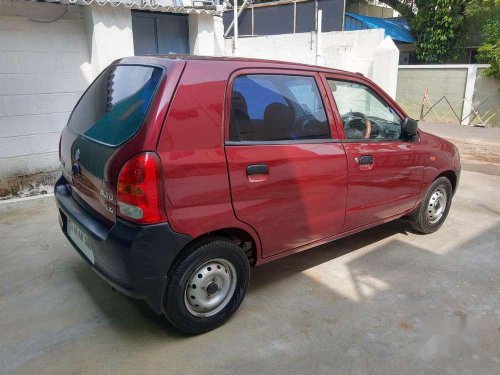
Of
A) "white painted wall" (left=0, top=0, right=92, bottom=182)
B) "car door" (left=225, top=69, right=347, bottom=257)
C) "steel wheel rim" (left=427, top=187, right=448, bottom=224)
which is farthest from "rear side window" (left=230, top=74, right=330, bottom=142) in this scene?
"white painted wall" (left=0, top=0, right=92, bottom=182)

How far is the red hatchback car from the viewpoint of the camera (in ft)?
7.55

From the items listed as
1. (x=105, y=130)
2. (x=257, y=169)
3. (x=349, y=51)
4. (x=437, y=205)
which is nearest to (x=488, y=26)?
(x=349, y=51)

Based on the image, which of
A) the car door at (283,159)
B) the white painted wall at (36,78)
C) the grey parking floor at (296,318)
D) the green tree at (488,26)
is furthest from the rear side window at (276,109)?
the green tree at (488,26)

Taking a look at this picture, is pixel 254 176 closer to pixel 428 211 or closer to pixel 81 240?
pixel 81 240

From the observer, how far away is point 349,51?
12094 mm

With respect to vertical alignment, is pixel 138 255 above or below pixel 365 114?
below

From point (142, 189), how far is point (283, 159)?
3.23ft

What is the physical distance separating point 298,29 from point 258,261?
14727 mm

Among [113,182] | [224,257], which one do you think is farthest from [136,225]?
[224,257]

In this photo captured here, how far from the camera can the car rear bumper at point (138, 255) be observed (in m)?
2.27

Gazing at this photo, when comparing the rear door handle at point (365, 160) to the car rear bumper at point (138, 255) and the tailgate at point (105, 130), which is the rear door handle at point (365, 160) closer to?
the car rear bumper at point (138, 255)

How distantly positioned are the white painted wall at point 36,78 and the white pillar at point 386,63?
25.8 feet

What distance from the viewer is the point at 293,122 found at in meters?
2.93

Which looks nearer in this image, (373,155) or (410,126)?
(373,155)
